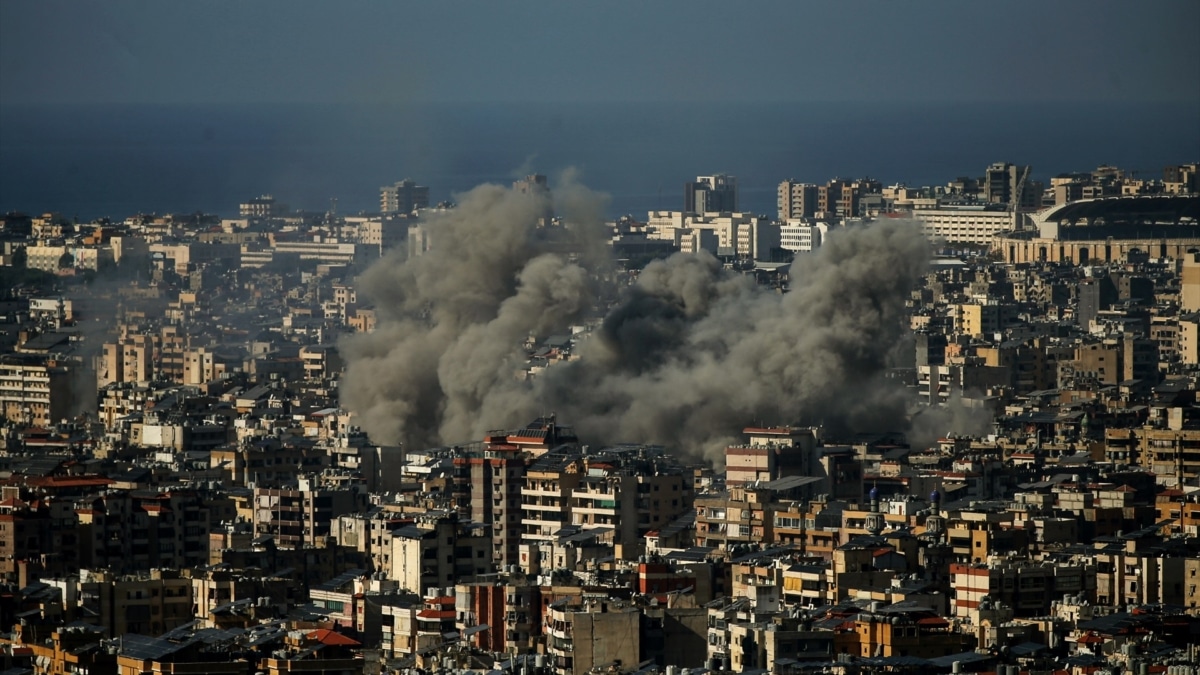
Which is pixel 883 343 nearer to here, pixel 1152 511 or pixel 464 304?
pixel 464 304

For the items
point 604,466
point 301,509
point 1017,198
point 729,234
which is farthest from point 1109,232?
point 301,509

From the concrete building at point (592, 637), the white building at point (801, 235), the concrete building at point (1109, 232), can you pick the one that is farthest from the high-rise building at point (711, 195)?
the concrete building at point (592, 637)

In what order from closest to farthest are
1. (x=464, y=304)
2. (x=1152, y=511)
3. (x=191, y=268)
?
(x=1152, y=511)
(x=464, y=304)
(x=191, y=268)

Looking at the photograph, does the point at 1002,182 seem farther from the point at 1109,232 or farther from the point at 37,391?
the point at 37,391

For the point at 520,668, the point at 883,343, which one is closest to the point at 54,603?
the point at 520,668

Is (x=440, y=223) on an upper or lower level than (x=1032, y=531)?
upper

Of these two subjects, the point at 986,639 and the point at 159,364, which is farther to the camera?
the point at 159,364
